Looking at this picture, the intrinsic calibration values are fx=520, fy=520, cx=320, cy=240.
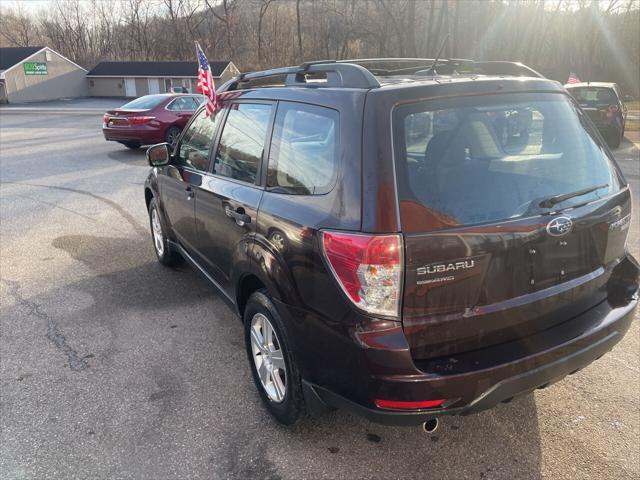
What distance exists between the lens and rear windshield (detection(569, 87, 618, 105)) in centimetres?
1373

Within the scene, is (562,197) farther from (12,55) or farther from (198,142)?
(12,55)

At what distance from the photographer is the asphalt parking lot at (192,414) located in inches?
102

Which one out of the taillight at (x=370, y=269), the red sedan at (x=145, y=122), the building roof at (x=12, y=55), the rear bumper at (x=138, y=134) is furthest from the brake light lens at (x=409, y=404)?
the building roof at (x=12, y=55)

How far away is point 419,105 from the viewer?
2.28 meters

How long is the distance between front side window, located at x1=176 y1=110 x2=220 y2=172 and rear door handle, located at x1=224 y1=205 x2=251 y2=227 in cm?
72

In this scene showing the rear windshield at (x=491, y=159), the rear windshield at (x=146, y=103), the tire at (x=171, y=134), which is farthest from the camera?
the tire at (x=171, y=134)

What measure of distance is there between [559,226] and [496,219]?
34 centimetres

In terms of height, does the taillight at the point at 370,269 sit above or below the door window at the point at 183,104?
below

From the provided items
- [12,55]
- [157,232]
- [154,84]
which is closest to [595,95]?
[157,232]

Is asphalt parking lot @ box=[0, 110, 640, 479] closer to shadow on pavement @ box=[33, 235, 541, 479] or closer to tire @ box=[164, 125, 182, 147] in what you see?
shadow on pavement @ box=[33, 235, 541, 479]

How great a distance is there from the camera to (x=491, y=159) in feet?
7.98

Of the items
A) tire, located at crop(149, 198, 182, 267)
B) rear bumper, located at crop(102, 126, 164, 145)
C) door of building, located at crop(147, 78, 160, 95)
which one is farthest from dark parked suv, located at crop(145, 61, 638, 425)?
door of building, located at crop(147, 78, 160, 95)

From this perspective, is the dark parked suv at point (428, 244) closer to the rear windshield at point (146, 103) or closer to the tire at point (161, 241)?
the tire at point (161, 241)

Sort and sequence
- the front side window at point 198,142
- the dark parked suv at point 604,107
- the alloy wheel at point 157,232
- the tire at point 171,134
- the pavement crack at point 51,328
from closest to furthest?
the pavement crack at point 51,328
the front side window at point 198,142
the alloy wheel at point 157,232
the dark parked suv at point 604,107
the tire at point 171,134
